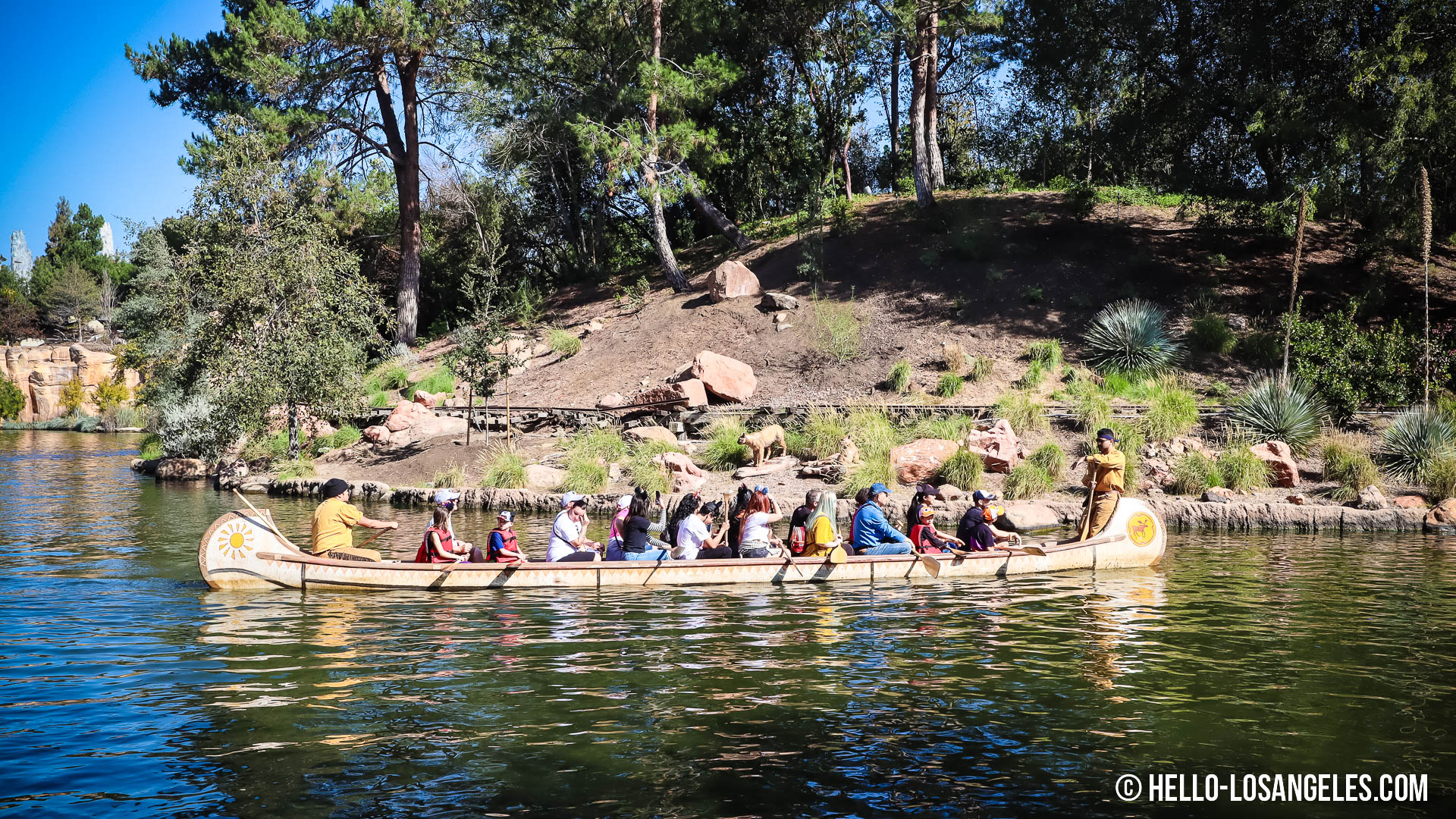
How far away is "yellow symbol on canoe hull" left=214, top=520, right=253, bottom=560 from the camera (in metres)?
11.7

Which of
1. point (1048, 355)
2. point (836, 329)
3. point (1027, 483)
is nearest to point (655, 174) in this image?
point (836, 329)

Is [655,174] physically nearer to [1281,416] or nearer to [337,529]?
[1281,416]

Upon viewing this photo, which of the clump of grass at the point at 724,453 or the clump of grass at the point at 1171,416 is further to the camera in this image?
the clump of grass at the point at 724,453

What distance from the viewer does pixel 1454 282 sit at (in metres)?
26.3

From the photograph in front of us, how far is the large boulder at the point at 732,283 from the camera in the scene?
100ft

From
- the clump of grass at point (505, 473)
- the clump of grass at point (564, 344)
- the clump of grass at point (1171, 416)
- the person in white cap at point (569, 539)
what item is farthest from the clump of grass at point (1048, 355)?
the person in white cap at point (569, 539)

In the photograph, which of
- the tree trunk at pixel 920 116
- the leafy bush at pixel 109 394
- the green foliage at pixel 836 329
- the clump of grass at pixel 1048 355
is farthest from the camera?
the leafy bush at pixel 109 394

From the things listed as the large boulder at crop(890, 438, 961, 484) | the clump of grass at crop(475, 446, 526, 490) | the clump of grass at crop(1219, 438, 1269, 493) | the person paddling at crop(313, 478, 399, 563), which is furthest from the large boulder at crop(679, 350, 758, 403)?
the person paddling at crop(313, 478, 399, 563)

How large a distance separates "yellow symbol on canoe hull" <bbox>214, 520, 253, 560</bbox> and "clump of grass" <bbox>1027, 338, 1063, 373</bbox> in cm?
1846

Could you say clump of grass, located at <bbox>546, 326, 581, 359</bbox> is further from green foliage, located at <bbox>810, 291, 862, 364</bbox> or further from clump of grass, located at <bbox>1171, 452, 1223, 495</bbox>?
clump of grass, located at <bbox>1171, 452, 1223, 495</bbox>

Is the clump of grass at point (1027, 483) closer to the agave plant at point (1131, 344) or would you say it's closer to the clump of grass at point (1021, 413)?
the clump of grass at point (1021, 413)

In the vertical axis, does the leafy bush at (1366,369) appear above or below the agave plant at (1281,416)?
above

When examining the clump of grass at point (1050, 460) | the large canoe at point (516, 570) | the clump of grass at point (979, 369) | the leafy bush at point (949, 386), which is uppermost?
the clump of grass at point (979, 369)

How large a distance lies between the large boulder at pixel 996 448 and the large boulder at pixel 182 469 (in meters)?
19.5
